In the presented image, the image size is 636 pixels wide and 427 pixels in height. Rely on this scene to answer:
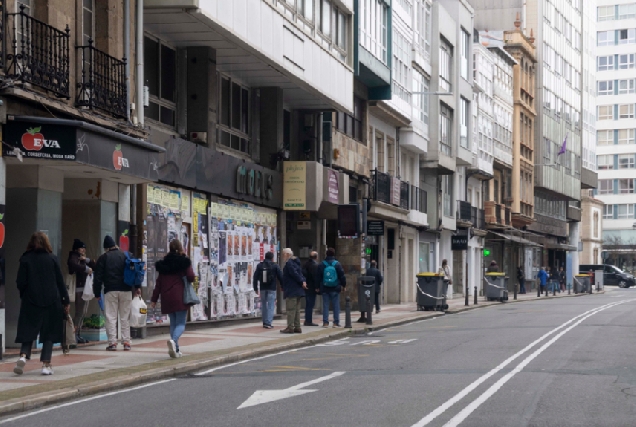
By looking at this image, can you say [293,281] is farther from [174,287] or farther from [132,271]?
[174,287]

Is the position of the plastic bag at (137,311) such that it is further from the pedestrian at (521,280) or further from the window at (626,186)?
the window at (626,186)

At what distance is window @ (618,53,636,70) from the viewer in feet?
406

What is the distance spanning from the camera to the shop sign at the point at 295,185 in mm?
30438

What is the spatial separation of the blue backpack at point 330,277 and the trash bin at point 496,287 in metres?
24.1

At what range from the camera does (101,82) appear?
19.6m

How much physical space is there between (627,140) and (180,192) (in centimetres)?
10642

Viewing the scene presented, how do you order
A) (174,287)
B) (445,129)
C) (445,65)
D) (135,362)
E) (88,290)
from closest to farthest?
(135,362)
(174,287)
(88,290)
(445,129)
(445,65)

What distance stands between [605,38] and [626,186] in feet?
52.6

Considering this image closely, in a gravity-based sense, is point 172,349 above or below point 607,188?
below

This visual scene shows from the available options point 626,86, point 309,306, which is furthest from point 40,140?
point 626,86

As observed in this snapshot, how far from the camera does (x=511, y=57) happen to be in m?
67.1

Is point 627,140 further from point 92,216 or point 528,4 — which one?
point 92,216

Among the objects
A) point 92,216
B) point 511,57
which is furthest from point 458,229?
point 92,216

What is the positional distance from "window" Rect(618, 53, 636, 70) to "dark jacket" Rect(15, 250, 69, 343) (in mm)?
116148
